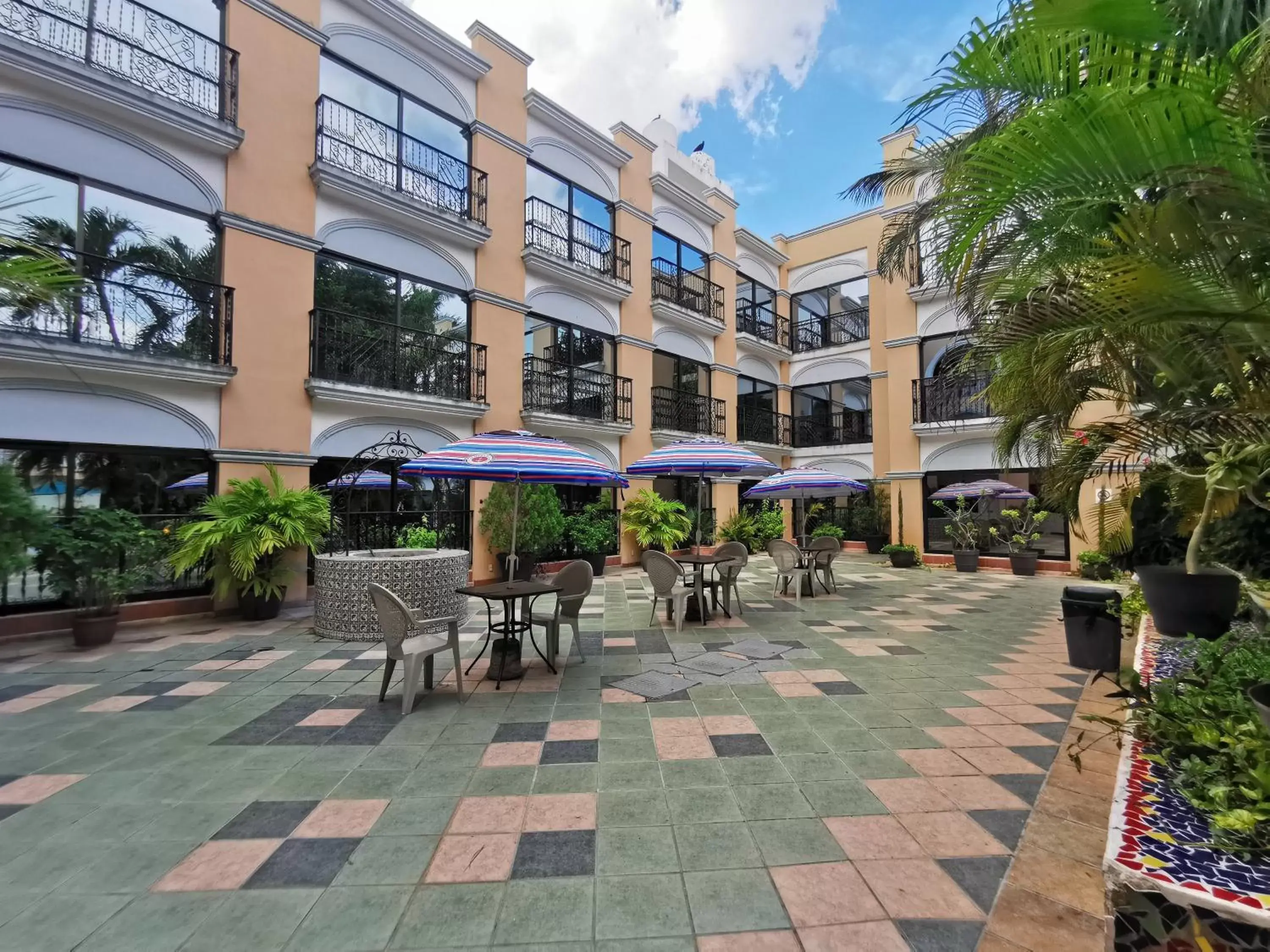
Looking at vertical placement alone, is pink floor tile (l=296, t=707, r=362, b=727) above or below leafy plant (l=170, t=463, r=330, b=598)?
below

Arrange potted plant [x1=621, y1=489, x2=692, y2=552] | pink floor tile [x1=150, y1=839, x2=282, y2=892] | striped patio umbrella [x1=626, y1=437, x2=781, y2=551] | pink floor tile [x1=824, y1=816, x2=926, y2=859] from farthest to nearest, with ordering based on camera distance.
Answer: potted plant [x1=621, y1=489, x2=692, y2=552] < striped patio umbrella [x1=626, y1=437, x2=781, y2=551] < pink floor tile [x1=824, y1=816, x2=926, y2=859] < pink floor tile [x1=150, y1=839, x2=282, y2=892]

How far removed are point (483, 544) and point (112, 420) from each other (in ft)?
17.9

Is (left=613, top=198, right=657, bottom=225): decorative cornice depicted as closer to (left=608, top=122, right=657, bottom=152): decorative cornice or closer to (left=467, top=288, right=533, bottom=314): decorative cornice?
(left=608, top=122, right=657, bottom=152): decorative cornice

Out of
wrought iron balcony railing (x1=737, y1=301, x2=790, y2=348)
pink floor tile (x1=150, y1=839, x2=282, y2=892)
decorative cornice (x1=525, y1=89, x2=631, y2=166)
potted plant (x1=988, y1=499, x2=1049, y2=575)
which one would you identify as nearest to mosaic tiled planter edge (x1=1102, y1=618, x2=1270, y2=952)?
pink floor tile (x1=150, y1=839, x2=282, y2=892)

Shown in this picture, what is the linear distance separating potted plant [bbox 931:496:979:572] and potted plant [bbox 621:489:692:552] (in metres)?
6.41

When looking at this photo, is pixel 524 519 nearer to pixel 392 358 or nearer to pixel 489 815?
pixel 392 358

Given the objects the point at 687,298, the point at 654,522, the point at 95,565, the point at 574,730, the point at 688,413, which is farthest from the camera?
the point at 687,298

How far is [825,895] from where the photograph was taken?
2158 millimetres

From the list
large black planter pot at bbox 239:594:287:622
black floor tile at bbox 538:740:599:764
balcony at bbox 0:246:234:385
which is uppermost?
balcony at bbox 0:246:234:385

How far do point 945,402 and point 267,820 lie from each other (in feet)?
51.0

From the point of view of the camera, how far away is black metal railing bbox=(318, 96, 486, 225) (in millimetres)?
9102

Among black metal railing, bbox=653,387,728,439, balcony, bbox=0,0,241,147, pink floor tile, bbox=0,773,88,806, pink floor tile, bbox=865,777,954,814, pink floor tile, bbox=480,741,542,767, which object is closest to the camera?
pink floor tile, bbox=865,777,954,814

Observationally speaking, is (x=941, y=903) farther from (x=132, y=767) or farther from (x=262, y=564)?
(x=262, y=564)

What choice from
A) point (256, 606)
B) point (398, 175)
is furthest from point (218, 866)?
point (398, 175)
